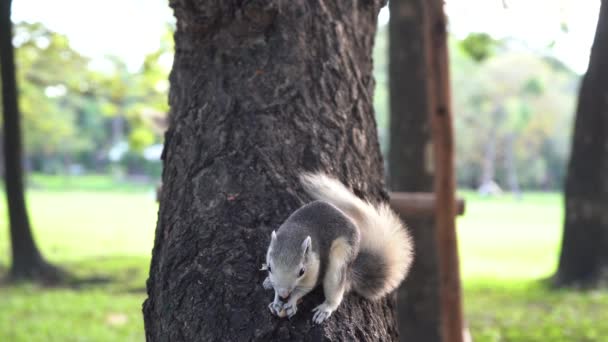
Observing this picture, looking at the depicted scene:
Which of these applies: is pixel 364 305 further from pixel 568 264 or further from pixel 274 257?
pixel 568 264

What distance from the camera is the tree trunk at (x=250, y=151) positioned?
161cm

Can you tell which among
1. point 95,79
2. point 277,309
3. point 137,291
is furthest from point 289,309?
point 95,79

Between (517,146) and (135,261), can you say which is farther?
(517,146)

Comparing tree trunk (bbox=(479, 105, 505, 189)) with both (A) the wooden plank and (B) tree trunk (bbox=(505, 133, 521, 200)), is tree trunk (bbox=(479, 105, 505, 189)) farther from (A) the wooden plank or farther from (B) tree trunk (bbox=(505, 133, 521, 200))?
(A) the wooden plank

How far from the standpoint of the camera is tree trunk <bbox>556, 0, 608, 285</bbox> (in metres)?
7.12

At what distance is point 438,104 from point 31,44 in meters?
8.05

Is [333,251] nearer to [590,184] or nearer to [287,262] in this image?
[287,262]

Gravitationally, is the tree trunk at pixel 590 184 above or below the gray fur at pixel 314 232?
below

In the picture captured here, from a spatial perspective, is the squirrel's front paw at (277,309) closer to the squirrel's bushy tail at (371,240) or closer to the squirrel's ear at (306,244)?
the squirrel's ear at (306,244)

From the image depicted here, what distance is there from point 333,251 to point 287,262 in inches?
6.1

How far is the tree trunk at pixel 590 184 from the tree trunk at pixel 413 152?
2.98m

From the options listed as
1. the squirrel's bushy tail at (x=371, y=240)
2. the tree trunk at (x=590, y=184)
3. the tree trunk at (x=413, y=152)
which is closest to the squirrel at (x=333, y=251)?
the squirrel's bushy tail at (x=371, y=240)

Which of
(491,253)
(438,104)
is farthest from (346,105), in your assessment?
(491,253)

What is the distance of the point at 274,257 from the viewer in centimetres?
158
